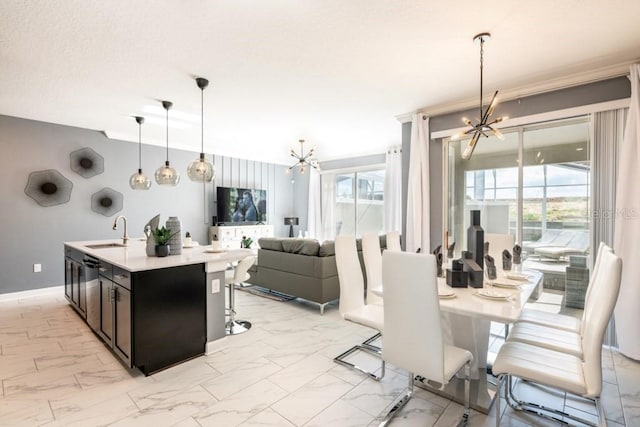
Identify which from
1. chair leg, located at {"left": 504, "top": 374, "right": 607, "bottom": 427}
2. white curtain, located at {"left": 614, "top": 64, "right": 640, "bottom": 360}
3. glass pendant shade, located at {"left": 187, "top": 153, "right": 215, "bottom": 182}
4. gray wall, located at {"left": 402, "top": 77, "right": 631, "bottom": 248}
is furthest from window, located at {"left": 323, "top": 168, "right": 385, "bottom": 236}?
chair leg, located at {"left": 504, "top": 374, "right": 607, "bottom": 427}

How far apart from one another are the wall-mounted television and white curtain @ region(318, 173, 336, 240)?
1.60 meters

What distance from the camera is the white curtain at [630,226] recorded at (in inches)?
112

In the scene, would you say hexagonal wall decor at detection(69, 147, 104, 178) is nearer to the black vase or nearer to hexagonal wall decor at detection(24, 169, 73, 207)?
hexagonal wall decor at detection(24, 169, 73, 207)

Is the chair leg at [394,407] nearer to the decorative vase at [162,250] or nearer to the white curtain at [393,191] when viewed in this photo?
the decorative vase at [162,250]

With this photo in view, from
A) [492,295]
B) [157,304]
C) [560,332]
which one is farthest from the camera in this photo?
[157,304]

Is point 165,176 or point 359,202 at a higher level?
point 165,176

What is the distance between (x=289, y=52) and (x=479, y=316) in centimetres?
256

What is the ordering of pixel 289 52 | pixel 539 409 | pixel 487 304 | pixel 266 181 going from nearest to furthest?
pixel 487 304 < pixel 539 409 < pixel 289 52 < pixel 266 181

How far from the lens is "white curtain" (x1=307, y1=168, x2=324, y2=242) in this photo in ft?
27.3

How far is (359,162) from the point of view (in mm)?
7652

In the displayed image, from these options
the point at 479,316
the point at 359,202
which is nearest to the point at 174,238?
the point at 479,316

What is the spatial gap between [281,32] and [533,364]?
2880 mm

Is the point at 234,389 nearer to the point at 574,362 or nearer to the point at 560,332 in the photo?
the point at 574,362

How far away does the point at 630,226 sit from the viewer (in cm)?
290
